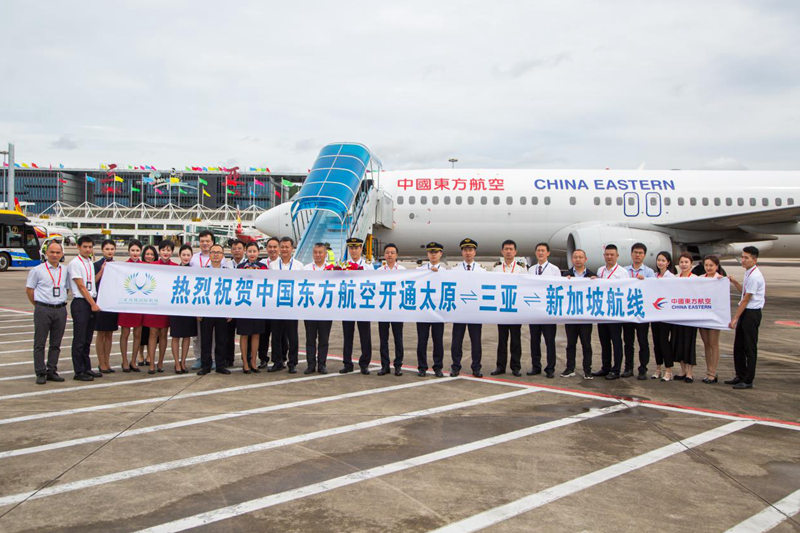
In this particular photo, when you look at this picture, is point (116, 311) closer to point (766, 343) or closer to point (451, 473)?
point (451, 473)

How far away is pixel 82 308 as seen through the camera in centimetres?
749

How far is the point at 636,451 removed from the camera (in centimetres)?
507

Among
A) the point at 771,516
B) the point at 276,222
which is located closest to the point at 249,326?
the point at 771,516

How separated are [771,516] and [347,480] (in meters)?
3.03

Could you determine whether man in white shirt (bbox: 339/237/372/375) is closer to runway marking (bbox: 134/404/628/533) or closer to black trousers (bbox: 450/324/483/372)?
black trousers (bbox: 450/324/483/372)

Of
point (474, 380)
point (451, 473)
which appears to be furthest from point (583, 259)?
point (451, 473)

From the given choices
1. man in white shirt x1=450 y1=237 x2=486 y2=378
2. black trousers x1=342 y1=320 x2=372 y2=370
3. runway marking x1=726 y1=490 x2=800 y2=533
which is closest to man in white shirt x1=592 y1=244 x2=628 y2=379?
man in white shirt x1=450 y1=237 x2=486 y2=378

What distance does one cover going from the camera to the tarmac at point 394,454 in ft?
12.4

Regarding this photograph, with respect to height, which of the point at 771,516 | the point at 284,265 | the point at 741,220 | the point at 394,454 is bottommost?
the point at 771,516

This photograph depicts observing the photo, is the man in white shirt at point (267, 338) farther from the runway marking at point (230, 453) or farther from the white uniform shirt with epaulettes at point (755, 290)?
the white uniform shirt with epaulettes at point (755, 290)

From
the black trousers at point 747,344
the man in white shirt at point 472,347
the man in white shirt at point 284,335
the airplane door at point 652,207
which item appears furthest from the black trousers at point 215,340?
the airplane door at point 652,207

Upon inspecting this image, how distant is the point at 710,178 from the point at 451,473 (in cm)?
1946

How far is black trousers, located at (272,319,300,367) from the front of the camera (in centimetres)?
822

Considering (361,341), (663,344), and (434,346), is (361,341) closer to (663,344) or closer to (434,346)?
(434,346)
